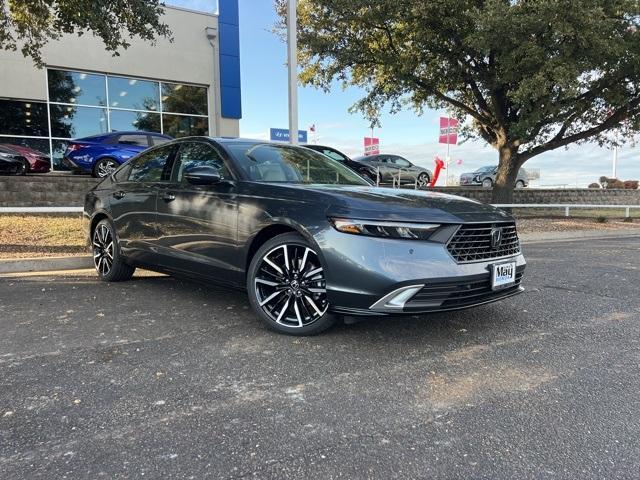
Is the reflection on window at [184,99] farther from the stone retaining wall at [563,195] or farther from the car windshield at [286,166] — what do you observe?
the car windshield at [286,166]

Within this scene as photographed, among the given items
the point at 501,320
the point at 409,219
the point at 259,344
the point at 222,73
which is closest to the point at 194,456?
the point at 259,344

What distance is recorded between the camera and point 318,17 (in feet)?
51.3

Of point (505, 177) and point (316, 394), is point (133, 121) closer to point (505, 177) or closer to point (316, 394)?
point (505, 177)

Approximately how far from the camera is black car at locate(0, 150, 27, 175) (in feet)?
44.0

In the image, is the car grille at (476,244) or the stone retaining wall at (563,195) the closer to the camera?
the car grille at (476,244)

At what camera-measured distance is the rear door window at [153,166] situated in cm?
520

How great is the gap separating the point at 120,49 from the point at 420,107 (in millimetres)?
11435

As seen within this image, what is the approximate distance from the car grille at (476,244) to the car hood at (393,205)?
0.06 metres

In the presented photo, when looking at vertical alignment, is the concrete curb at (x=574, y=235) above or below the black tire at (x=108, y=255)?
below

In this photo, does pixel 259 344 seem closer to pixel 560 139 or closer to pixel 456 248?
pixel 456 248

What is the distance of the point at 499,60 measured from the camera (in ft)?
44.8

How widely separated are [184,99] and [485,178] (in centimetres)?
1882

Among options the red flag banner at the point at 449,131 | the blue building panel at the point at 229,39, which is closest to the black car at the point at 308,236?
the blue building panel at the point at 229,39

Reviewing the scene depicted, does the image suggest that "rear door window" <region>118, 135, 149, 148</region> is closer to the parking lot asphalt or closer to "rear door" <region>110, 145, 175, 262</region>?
"rear door" <region>110, 145, 175, 262</region>
